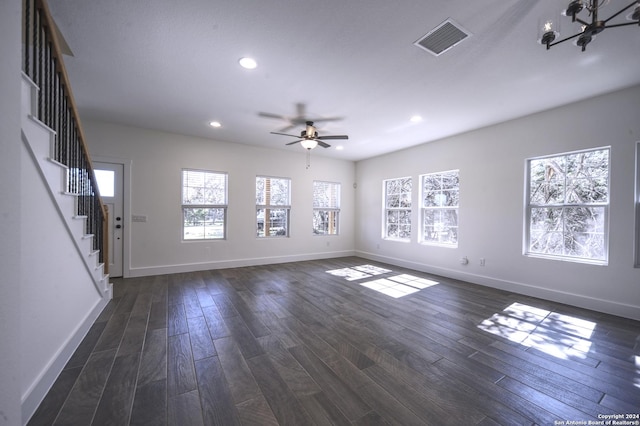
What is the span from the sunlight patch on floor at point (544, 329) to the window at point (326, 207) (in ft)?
14.3

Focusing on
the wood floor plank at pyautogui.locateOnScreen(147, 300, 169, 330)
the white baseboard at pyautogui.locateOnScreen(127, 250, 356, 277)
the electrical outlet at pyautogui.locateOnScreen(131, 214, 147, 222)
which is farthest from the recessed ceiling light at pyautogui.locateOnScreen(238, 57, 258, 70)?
the white baseboard at pyautogui.locateOnScreen(127, 250, 356, 277)

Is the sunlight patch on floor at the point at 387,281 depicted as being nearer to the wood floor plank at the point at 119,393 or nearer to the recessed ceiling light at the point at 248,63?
the wood floor plank at the point at 119,393

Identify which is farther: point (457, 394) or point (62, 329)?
point (62, 329)

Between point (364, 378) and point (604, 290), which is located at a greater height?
point (604, 290)

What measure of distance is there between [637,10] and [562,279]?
333 cm

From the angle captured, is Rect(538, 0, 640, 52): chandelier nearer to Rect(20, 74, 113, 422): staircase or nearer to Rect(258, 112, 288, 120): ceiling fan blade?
Rect(258, 112, 288, 120): ceiling fan blade

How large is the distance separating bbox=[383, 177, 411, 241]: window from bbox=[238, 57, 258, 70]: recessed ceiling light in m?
4.28

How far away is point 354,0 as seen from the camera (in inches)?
72.2

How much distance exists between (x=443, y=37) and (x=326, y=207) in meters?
5.00

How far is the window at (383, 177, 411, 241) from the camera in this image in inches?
233

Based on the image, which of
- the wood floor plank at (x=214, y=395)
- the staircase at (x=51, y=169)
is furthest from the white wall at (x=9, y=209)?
the wood floor plank at (x=214, y=395)

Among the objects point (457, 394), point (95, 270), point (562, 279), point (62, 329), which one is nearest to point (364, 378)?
point (457, 394)

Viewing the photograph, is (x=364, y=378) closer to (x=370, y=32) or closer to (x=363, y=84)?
(x=370, y=32)

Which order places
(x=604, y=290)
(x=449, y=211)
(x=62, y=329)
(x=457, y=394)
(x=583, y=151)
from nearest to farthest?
(x=457, y=394) → (x=62, y=329) → (x=604, y=290) → (x=583, y=151) → (x=449, y=211)
